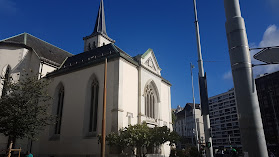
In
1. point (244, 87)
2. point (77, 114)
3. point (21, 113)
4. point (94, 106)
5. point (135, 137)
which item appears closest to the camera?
point (244, 87)

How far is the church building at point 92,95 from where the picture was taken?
22.9m

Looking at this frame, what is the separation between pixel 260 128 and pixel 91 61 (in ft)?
79.3

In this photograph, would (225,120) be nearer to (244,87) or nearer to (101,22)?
(101,22)

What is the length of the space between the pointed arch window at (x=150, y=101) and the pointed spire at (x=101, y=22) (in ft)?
105

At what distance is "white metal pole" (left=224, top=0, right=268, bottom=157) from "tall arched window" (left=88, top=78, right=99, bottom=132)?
21560mm

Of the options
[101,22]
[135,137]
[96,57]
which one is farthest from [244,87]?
[101,22]

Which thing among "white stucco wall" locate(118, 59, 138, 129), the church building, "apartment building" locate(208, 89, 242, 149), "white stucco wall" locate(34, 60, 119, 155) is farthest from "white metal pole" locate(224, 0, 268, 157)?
"apartment building" locate(208, 89, 242, 149)

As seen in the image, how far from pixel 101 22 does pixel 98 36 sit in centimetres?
591

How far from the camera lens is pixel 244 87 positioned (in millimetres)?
3523

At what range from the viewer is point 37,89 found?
21.7 metres

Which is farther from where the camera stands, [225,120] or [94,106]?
[225,120]

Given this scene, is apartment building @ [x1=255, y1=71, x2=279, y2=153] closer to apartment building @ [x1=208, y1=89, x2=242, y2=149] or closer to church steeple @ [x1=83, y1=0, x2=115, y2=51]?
apartment building @ [x1=208, y1=89, x2=242, y2=149]

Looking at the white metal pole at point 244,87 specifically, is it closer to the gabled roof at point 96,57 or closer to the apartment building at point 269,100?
the gabled roof at point 96,57

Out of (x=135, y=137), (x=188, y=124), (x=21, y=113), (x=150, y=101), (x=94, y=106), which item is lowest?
(x=135, y=137)
